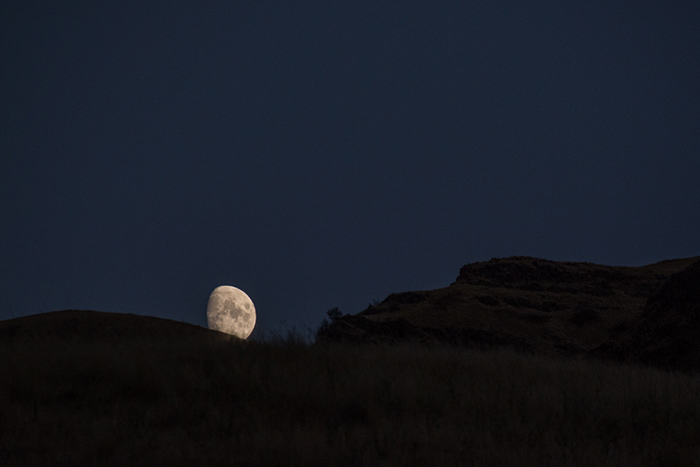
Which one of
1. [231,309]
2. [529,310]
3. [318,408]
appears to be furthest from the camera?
[231,309]

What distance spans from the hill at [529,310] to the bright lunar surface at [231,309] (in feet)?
35.7

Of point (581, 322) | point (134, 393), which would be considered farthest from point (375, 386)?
point (581, 322)

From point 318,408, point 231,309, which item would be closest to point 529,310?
point 231,309

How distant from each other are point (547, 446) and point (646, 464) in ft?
3.80

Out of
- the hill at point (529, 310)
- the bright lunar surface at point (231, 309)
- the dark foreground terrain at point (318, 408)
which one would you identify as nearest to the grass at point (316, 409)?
the dark foreground terrain at point (318, 408)

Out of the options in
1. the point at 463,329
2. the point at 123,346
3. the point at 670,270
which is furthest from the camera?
the point at 670,270

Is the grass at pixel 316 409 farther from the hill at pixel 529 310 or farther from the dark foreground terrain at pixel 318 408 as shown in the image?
the hill at pixel 529 310

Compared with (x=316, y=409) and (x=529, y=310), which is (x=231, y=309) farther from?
(x=316, y=409)

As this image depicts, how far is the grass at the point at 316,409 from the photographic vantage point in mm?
6367

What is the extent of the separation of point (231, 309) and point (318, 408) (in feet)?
129

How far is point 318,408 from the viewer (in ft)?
26.0

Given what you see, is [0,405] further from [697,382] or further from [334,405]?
[697,382]

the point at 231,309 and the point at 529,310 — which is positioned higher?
the point at 231,309

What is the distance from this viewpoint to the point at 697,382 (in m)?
11.3
